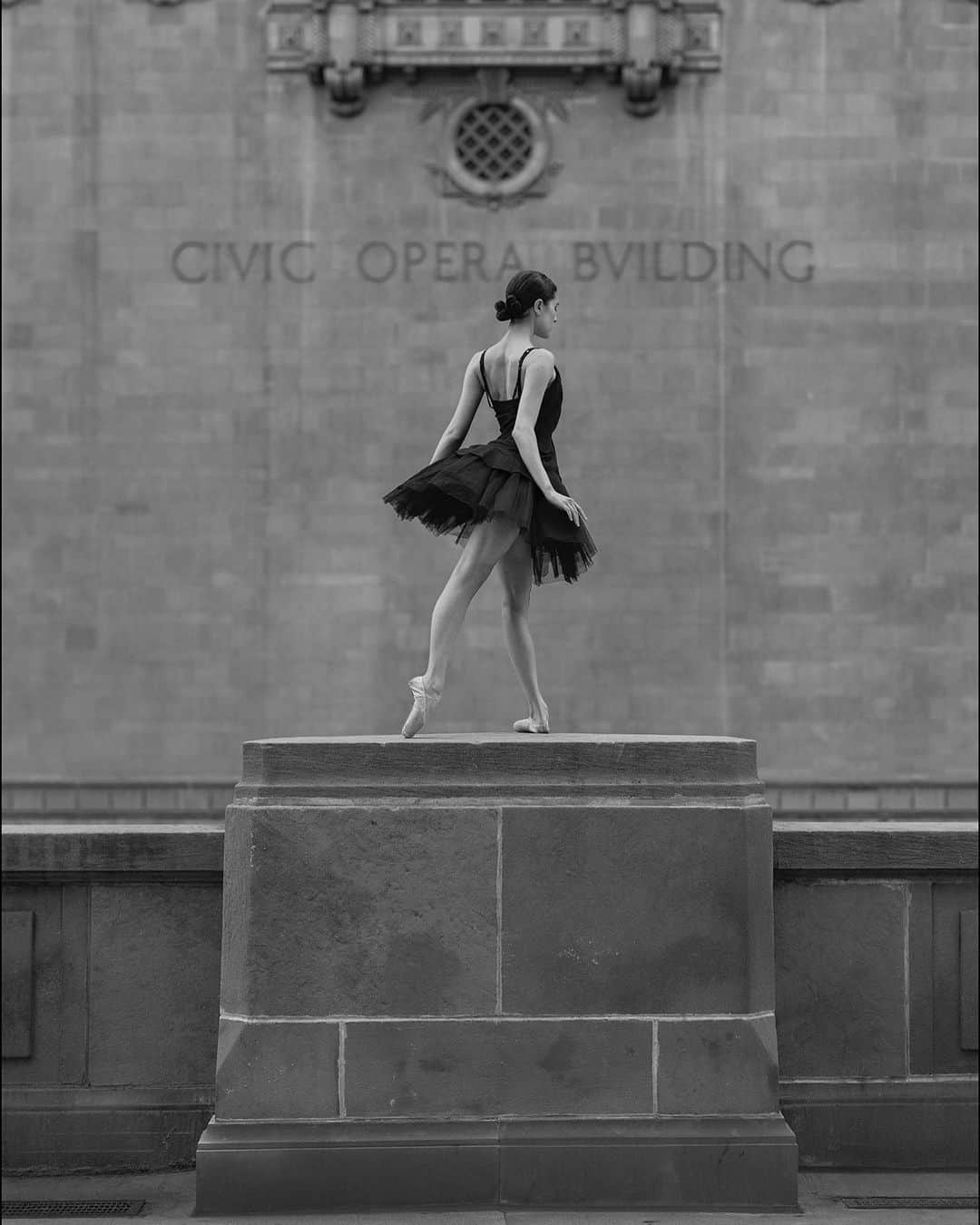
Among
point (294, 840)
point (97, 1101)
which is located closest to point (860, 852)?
point (294, 840)

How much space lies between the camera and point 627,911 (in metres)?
8.45

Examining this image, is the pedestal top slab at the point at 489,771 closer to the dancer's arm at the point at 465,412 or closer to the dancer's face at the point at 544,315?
the dancer's arm at the point at 465,412

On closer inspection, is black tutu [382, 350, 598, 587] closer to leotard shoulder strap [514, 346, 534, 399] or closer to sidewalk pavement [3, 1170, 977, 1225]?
leotard shoulder strap [514, 346, 534, 399]

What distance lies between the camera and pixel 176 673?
25047 mm

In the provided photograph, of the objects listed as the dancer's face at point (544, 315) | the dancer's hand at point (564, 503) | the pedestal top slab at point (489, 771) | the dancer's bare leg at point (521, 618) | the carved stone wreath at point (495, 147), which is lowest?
the pedestal top slab at point (489, 771)

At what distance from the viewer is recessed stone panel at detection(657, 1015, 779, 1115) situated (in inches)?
329

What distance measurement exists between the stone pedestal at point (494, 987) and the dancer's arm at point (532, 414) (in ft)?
4.89

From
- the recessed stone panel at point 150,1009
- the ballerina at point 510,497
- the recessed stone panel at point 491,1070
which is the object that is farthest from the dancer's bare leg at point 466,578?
the recessed stone panel at point 150,1009

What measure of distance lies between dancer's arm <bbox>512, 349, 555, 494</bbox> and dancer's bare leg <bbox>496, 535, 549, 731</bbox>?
442 mm

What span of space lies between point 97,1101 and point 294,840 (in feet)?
6.51

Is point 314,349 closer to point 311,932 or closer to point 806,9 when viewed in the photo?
point 806,9

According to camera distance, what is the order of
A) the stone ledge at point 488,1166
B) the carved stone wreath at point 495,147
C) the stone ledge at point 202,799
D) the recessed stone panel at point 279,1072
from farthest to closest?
1. the carved stone wreath at point 495,147
2. the stone ledge at point 202,799
3. the recessed stone panel at point 279,1072
4. the stone ledge at point 488,1166

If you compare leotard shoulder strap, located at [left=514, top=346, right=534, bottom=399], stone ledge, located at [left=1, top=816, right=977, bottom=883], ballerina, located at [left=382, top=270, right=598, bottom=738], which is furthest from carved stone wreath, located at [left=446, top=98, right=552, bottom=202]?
stone ledge, located at [left=1, top=816, right=977, bottom=883]

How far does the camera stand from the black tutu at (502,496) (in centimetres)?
909
